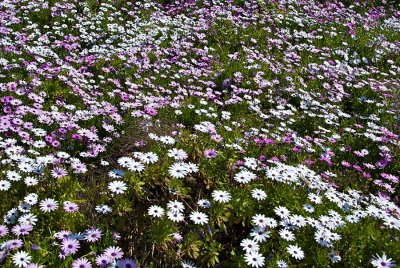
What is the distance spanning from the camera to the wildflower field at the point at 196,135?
2973 millimetres

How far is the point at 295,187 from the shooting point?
3555 millimetres

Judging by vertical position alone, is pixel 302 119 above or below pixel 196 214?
below

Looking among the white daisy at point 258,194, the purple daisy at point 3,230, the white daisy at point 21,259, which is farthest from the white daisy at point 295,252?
the purple daisy at point 3,230

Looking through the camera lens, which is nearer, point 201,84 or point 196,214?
point 196,214

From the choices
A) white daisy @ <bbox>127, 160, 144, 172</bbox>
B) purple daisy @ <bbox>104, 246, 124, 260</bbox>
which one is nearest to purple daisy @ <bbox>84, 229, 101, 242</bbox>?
purple daisy @ <bbox>104, 246, 124, 260</bbox>

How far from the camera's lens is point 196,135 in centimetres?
439

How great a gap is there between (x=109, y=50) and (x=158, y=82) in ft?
4.89

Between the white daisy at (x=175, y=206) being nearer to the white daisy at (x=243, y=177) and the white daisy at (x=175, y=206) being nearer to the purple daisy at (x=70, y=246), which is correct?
the white daisy at (x=243, y=177)

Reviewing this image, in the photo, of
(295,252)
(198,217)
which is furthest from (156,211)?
(295,252)

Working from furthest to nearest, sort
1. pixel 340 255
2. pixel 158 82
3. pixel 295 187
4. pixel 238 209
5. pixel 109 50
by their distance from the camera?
pixel 109 50 → pixel 158 82 → pixel 295 187 → pixel 238 209 → pixel 340 255

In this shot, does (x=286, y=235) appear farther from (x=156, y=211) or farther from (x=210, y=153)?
(x=210, y=153)

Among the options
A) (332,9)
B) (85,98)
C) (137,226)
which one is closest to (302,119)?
(85,98)

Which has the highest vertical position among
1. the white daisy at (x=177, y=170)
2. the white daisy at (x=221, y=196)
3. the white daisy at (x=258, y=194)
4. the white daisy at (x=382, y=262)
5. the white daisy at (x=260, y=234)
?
the white daisy at (x=382, y=262)

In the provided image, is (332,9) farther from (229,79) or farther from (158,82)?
(158,82)
